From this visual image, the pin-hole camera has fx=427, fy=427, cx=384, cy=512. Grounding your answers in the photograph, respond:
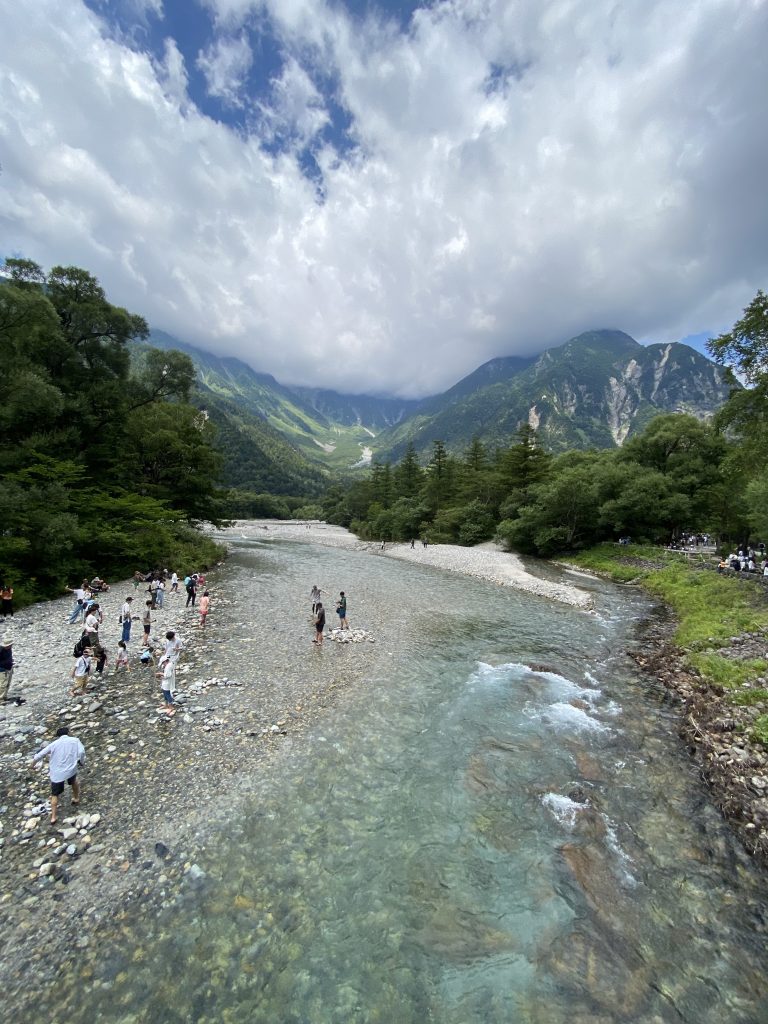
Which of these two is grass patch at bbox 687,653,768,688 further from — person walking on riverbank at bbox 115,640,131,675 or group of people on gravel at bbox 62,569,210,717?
person walking on riverbank at bbox 115,640,131,675

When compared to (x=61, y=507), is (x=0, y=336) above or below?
above

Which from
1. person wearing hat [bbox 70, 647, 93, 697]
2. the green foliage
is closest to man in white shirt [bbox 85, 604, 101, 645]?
person wearing hat [bbox 70, 647, 93, 697]

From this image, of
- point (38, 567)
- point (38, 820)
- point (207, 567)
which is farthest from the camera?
point (207, 567)

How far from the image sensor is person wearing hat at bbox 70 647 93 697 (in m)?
14.2

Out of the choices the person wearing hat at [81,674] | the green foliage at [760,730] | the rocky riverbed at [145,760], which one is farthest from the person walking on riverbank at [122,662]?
the green foliage at [760,730]

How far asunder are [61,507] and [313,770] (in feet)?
87.4

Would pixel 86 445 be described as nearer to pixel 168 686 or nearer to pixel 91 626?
pixel 91 626

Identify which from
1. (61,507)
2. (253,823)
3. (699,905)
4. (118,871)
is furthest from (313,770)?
(61,507)

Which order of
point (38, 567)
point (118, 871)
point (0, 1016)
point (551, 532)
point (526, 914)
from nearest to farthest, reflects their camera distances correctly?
point (0, 1016) < point (526, 914) < point (118, 871) < point (38, 567) < point (551, 532)

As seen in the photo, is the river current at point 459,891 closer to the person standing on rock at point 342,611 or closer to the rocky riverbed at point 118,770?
the rocky riverbed at point 118,770

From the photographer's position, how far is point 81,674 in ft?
46.8

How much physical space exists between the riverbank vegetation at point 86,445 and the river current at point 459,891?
2241 cm

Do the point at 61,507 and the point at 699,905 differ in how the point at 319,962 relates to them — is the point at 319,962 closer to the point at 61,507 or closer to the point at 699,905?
the point at 699,905

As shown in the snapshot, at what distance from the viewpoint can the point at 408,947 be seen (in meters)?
7.12
